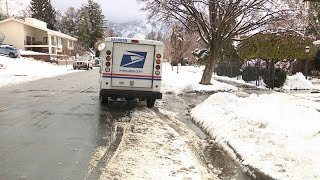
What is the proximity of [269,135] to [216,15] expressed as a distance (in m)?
15.1

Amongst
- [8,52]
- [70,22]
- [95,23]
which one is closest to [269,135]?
[8,52]

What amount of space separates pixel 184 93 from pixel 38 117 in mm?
9853

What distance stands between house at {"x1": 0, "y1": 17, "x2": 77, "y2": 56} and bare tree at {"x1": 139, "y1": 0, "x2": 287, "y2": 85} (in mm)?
46897

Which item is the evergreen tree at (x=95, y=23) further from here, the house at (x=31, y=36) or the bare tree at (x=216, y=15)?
the bare tree at (x=216, y=15)

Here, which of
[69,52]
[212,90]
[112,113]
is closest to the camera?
[112,113]

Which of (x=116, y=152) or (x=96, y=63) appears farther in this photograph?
(x=96, y=63)

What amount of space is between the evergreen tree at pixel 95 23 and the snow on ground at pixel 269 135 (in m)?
89.1

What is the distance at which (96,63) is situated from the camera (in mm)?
71250

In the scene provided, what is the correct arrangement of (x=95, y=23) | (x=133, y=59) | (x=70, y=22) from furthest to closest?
(x=70, y=22) → (x=95, y=23) → (x=133, y=59)

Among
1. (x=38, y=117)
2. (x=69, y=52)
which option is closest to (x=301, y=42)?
(x=38, y=117)

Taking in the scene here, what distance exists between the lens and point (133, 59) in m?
12.6

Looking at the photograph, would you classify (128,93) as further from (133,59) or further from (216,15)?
(216,15)

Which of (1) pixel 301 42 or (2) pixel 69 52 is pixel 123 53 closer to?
(1) pixel 301 42

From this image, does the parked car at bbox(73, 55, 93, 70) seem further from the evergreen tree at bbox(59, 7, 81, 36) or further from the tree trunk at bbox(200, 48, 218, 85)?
the evergreen tree at bbox(59, 7, 81, 36)
